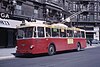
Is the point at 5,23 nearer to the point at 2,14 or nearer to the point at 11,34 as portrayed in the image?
→ the point at 2,14

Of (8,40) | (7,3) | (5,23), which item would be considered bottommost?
(8,40)

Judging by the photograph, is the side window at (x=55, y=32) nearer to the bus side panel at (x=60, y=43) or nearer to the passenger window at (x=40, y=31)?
the bus side panel at (x=60, y=43)

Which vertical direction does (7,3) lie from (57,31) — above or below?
above

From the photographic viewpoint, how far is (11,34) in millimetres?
38688

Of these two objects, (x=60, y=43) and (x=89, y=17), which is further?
(x=89, y=17)

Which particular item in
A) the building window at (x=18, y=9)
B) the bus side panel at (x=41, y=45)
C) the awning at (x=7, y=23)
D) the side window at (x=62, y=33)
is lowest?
the bus side panel at (x=41, y=45)

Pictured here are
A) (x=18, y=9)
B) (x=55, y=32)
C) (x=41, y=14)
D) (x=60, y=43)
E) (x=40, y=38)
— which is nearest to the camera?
(x=40, y=38)

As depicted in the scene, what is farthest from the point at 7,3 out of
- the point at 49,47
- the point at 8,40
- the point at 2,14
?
the point at 49,47

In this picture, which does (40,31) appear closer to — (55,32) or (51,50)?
(51,50)

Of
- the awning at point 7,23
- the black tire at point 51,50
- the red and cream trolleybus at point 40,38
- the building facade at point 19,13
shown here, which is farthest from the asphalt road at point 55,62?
the building facade at point 19,13

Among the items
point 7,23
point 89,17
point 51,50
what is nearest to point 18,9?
point 7,23

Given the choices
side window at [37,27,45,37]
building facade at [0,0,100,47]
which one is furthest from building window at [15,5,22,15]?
side window at [37,27,45,37]

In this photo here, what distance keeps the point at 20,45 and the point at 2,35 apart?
50.7 feet

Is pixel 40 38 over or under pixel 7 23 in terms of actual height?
under
